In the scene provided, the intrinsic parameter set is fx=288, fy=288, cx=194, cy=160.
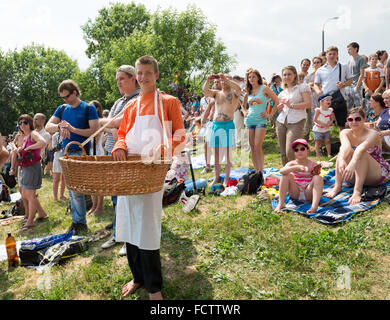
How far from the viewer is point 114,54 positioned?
33875 millimetres

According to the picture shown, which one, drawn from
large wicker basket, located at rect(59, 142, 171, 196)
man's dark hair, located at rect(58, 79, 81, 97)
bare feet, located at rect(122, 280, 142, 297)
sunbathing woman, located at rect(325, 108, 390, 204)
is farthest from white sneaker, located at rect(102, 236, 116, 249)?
sunbathing woman, located at rect(325, 108, 390, 204)

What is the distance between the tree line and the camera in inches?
1246

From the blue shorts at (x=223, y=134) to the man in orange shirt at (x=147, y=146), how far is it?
10.8ft

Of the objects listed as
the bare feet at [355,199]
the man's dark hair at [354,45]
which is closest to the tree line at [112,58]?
the man's dark hair at [354,45]

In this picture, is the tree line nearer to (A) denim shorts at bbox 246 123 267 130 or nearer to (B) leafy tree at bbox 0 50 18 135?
(B) leafy tree at bbox 0 50 18 135

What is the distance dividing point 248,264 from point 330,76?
223 inches

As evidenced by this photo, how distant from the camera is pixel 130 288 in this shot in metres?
3.01

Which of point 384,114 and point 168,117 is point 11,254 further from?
point 384,114

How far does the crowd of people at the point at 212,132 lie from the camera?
107 inches

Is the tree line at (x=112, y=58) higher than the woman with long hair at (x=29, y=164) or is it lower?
higher

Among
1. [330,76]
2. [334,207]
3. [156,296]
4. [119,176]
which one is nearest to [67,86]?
[119,176]

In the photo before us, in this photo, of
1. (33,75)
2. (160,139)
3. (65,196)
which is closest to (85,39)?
(33,75)

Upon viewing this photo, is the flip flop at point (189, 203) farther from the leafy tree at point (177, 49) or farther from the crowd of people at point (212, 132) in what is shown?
the leafy tree at point (177, 49)
